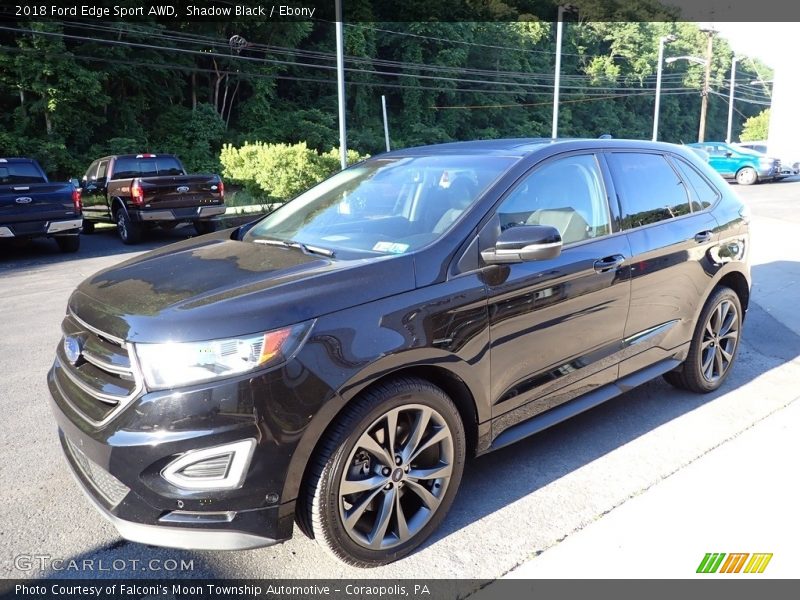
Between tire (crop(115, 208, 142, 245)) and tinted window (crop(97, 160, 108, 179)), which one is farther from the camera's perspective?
tinted window (crop(97, 160, 108, 179))

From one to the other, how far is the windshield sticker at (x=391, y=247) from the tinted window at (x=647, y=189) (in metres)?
1.53

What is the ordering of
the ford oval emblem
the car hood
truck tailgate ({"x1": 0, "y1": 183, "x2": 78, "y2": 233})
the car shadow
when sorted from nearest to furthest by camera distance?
the car hood
the ford oval emblem
the car shadow
truck tailgate ({"x1": 0, "y1": 183, "x2": 78, "y2": 233})

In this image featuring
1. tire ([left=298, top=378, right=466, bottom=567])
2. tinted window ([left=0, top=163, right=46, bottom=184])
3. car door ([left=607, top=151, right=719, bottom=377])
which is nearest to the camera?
tire ([left=298, top=378, right=466, bottom=567])

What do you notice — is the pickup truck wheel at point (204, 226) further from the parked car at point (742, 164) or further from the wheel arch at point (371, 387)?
the parked car at point (742, 164)

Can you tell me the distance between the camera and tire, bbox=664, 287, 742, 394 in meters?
4.36

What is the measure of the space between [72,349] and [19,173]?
10493mm

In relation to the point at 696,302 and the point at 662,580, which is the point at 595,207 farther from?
the point at 662,580

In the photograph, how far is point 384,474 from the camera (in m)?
2.63

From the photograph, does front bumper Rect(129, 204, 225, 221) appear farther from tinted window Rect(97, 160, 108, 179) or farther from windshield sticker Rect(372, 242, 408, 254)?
windshield sticker Rect(372, 242, 408, 254)

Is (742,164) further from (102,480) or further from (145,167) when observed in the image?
(102,480)

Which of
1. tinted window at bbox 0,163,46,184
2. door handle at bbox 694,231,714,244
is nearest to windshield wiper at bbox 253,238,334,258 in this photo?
door handle at bbox 694,231,714,244

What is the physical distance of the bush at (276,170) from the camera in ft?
58.9

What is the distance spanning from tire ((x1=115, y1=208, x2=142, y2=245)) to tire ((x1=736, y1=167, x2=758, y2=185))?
79.9 feet

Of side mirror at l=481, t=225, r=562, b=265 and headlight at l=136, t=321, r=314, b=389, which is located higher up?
side mirror at l=481, t=225, r=562, b=265
